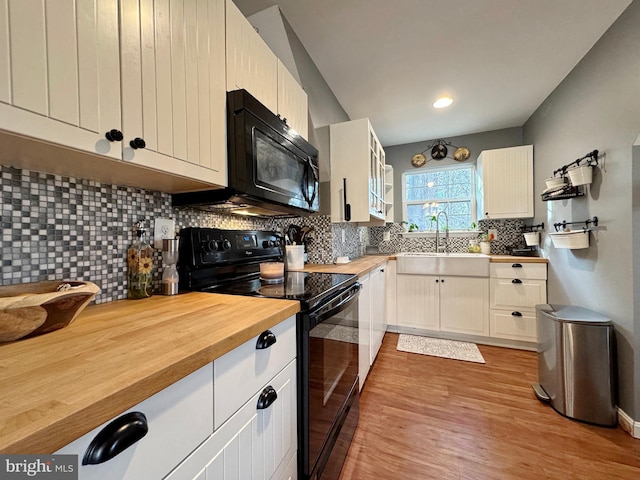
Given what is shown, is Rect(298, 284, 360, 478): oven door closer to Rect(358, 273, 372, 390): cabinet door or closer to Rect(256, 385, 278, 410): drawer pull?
Rect(256, 385, 278, 410): drawer pull

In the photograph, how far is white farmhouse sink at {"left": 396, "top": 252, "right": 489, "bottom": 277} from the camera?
8.96ft

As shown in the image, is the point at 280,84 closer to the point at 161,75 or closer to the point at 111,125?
the point at 161,75

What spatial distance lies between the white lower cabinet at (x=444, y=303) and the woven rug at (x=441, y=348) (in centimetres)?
13

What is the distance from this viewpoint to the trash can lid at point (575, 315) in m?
1.62

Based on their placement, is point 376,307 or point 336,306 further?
point 376,307

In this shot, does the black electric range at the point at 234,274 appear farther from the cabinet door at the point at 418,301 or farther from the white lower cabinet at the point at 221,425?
the cabinet door at the point at 418,301

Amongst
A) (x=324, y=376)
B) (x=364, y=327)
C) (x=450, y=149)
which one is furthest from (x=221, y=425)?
(x=450, y=149)

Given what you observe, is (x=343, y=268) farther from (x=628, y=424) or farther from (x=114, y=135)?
(x=628, y=424)

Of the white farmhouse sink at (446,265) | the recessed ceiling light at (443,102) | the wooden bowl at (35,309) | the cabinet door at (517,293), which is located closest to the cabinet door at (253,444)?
the wooden bowl at (35,309)

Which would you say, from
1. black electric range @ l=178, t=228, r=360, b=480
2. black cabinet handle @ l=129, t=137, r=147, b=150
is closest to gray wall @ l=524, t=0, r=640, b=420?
black electric range @ l=178, t=228, r=360, b=480

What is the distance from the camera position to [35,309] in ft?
1.90

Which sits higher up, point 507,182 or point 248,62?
point 248,62

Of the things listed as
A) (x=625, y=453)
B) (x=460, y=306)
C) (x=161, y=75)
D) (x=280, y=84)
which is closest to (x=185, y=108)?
(x=161, y=75)

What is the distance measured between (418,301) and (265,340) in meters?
2.62
